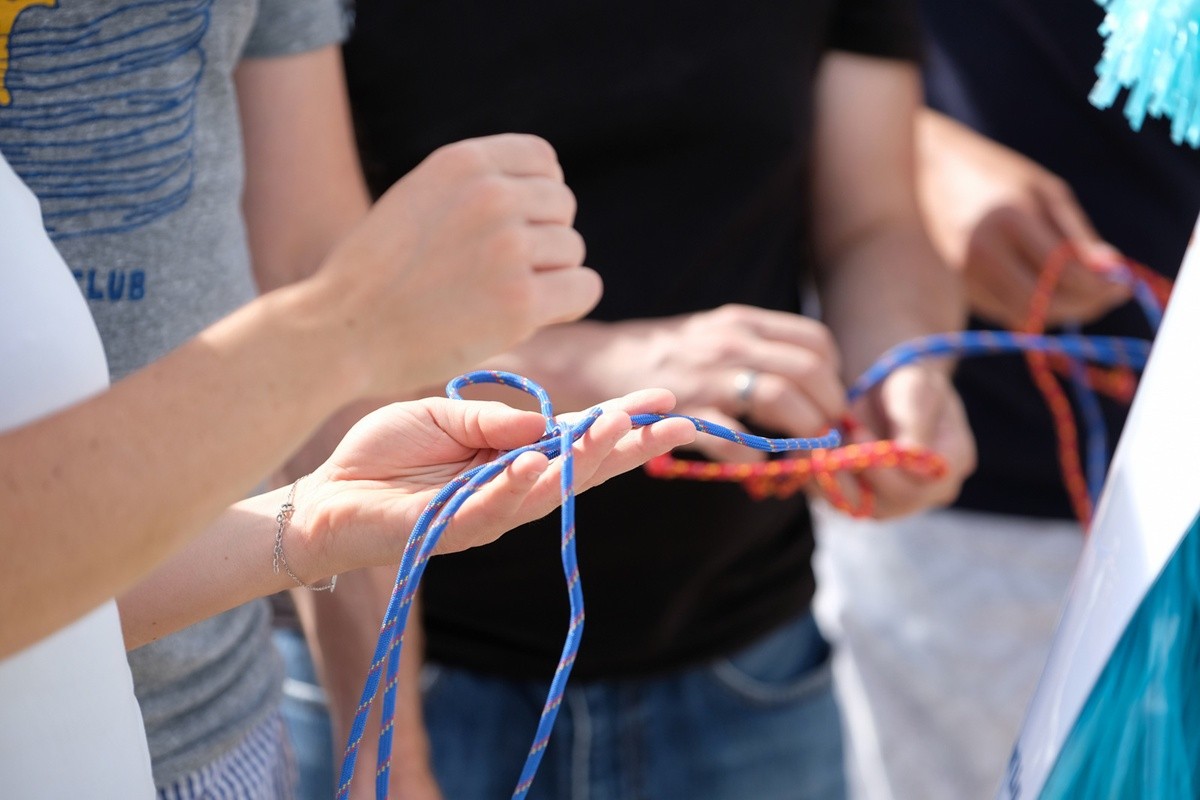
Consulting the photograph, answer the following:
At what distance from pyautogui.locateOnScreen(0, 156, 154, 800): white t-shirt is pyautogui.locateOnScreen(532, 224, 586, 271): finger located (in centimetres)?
18

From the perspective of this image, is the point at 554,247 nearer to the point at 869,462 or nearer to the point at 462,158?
the point at 462,158

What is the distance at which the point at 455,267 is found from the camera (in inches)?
18.5

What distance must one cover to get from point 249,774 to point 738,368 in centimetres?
36

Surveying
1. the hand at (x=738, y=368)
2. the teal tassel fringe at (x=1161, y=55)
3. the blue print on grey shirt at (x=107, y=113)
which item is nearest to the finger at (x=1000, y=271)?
the hand at (x=738, y=368)

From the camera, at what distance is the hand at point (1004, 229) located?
0.99m

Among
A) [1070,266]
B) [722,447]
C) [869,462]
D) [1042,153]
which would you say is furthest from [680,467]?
[1042,153]

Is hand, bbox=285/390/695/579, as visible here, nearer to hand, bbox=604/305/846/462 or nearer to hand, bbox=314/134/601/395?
hand, bbox=314/134/601/395

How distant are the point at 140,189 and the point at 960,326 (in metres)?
0.69

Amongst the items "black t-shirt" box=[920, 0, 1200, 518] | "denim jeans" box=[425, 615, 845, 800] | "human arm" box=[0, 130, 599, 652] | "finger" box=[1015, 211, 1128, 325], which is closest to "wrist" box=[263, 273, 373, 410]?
"human arm" box=[0, 130, 599, 652]

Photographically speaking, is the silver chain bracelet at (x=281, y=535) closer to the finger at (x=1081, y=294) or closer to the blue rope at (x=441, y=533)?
the blue rope at (x=441, y=533)

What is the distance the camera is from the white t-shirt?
0.36 m

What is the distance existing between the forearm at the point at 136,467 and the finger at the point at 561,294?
128mm

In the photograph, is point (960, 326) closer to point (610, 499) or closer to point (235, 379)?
point (610, 499)

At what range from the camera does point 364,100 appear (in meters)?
0.71
